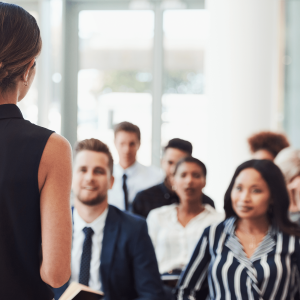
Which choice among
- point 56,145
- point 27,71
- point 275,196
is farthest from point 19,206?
point 275,196

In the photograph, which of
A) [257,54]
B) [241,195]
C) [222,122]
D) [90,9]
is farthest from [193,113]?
[241,195]

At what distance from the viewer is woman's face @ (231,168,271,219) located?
2.18 m

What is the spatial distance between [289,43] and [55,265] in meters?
5.70

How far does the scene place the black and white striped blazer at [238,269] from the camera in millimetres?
1967

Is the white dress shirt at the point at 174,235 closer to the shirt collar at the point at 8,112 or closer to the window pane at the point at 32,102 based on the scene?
the shirt collar at the point at 8,112

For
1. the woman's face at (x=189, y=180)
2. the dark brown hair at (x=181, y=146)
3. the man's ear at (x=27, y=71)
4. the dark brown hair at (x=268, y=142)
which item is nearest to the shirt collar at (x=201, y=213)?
the woman's face at (x=189, y=180)

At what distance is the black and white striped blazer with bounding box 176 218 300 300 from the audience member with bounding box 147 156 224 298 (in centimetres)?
80

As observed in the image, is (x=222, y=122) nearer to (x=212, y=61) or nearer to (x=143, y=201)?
(x=212, y=61)

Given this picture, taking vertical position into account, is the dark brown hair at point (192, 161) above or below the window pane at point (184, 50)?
below

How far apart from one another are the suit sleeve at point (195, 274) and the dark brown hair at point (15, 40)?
1.51m

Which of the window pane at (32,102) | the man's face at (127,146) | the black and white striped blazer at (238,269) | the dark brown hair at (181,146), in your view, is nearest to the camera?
the black and white striped blazer at (238,269)

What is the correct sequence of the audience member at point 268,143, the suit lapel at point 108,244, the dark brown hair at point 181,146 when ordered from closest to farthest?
the suit lapel at point 108,244 → the dark brown hair at point 181,146 → the audience member at point 268,143

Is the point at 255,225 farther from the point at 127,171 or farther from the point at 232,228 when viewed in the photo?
the point at 127,171

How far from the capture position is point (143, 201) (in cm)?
349
